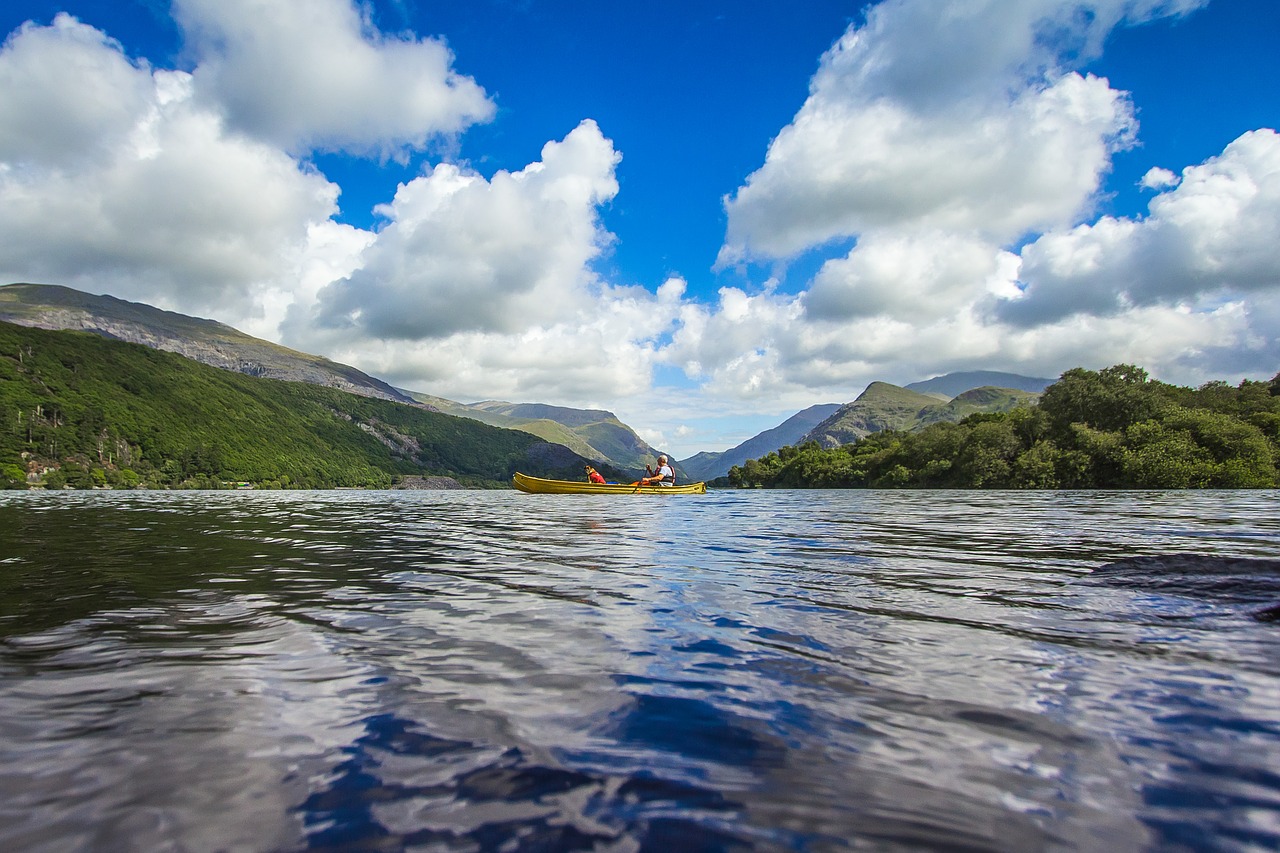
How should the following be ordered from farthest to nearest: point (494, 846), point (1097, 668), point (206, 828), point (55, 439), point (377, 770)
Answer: point (55, 439) → point (1097, 668) → point (377, 770) → point (206, 828) → point (494, 846)

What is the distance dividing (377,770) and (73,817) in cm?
137

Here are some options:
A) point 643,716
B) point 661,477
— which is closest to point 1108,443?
→ point 661,477

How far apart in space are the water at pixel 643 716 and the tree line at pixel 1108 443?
83.9 meters

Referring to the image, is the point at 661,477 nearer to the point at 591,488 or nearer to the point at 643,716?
the point at 591,488

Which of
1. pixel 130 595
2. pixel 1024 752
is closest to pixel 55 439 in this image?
pixel 130 595

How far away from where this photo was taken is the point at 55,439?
167 meters

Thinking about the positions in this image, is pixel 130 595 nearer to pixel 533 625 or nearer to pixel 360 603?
pixel 360 603

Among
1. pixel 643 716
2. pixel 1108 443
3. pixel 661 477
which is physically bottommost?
pixel 643 716

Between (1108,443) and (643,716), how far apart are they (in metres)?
99.9

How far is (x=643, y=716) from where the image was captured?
434 centimetres

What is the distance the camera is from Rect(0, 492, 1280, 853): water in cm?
290

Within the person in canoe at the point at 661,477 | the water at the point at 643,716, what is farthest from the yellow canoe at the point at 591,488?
the water at the point at 643,716

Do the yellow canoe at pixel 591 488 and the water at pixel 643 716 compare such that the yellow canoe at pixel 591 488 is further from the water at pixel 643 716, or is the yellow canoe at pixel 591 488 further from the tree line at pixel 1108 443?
the tree line at pixel 1108 443

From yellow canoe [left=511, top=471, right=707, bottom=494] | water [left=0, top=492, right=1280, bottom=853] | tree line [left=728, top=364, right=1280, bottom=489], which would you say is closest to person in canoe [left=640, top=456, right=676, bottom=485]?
yellow canoe [left=511, top=471, right=707, bottom=494]
